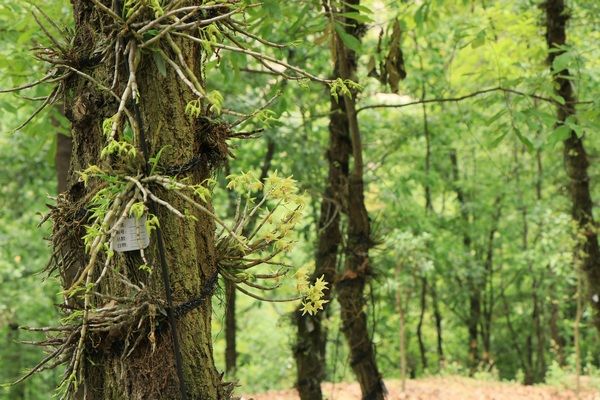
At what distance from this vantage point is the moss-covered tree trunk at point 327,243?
5.23 meters

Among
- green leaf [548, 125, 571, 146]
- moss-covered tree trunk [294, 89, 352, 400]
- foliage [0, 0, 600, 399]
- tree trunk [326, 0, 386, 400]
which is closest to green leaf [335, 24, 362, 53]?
foliage [0, 0, 600, 399]

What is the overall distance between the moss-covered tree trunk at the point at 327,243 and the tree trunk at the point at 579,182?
2081 millimetres

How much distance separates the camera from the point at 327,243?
5438mm

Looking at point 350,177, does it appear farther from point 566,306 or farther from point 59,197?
point 566,306

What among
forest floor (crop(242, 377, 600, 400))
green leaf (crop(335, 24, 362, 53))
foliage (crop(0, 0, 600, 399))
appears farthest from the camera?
forest floor (crop(242, 377, 600, 400))

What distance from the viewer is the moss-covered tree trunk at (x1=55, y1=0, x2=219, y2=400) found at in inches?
71.9

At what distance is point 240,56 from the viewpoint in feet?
11.8

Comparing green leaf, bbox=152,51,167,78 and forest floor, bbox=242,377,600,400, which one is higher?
green leaf, bbox=152,51,167,78

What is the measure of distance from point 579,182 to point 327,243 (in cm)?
275

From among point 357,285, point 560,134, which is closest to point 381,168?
point 357,285

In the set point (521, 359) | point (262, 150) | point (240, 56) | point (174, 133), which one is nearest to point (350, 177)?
point (240, 56)

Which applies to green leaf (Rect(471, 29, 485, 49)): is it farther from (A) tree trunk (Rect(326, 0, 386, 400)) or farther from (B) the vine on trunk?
(B) the vine on trunk

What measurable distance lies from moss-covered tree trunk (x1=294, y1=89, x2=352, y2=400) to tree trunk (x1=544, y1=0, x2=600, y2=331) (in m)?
2.08

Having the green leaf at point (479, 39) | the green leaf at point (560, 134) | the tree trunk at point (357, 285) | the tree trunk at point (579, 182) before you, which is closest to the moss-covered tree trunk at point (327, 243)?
the tree trunk at point (357, 285)
